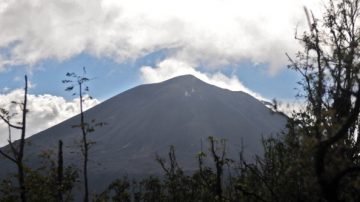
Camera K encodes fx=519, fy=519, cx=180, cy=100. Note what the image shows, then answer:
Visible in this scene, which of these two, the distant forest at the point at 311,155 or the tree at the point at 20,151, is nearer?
the distant forest at the point at 311,155

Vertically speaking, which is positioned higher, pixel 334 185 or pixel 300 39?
pixel 300 39

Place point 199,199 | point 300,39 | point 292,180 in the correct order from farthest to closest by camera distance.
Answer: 1. point 199,199
2. point 300,39
3. point 292,180

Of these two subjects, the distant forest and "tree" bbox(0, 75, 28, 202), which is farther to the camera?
"tree" bbox(0, 75, 28, 202)

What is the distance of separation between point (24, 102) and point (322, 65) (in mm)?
25270

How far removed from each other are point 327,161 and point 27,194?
27499 millimetres

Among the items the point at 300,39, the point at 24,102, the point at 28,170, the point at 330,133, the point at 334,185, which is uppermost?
the point at 24,102

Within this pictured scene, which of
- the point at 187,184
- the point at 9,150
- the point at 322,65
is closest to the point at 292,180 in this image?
the point at 322,65

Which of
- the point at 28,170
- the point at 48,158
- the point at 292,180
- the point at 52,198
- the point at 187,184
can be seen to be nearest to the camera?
the point at 292,180

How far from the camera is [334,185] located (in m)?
10.2

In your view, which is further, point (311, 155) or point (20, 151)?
point (20, 151)

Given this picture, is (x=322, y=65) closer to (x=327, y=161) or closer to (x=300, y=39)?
(x=300, y=39)

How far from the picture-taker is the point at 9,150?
3462 cm

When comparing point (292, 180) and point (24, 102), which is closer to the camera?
point (292, 180)

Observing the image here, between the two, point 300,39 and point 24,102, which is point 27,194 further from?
point 300,39
